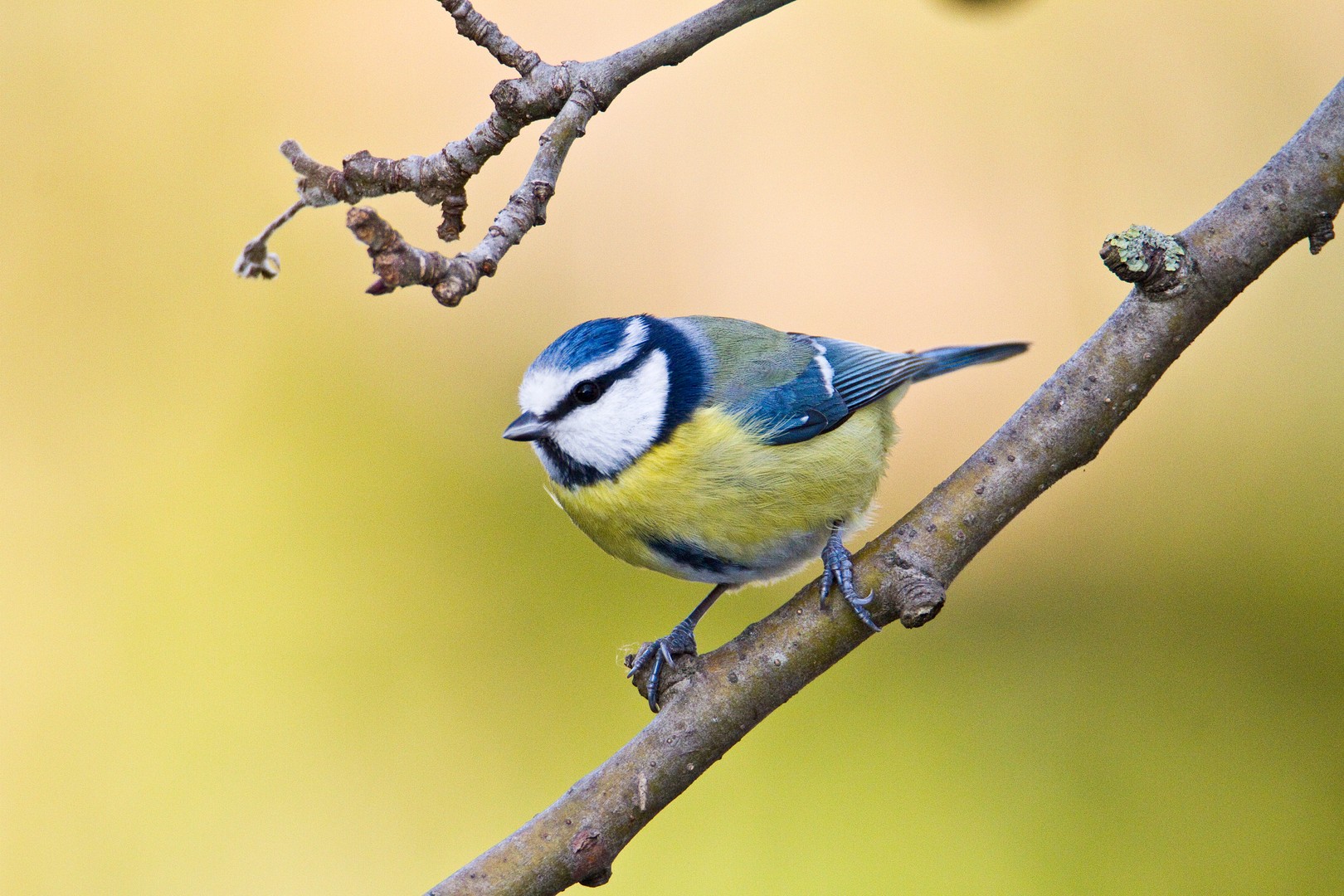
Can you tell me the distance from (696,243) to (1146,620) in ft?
3.76

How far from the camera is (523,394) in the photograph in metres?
1.36

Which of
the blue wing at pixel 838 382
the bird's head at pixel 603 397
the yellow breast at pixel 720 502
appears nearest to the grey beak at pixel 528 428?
the bird's head at pixel 603 397

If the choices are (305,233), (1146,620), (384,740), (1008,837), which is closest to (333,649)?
(384,740)

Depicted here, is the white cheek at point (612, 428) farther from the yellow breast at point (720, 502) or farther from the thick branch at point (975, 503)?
the thick branch at point (975, 503)

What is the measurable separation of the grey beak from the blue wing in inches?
11.5

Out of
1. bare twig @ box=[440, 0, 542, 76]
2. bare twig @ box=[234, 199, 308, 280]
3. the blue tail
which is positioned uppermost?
bare twig @ box=[440, 0, 542, 76]

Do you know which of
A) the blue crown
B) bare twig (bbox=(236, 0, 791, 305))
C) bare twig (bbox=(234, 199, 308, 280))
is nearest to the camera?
bare twig (bbox=(236, 0, 791, 305))

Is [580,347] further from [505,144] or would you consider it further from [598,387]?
[505,144]

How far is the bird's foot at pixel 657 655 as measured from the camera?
1.38 meters

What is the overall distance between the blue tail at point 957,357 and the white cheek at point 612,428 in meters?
0.53

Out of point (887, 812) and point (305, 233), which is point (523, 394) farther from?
point (305, 233)

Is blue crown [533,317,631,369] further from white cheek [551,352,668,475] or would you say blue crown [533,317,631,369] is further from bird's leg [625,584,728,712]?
bird's leg [625,584,728,712]

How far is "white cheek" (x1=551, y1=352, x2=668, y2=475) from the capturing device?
54.8 inches

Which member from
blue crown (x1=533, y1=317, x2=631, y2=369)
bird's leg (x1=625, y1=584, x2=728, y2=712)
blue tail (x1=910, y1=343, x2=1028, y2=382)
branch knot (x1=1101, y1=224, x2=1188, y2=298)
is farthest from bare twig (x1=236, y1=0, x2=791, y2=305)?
blue tail (x1=910, y1=343, x2=1028, y2=382)
